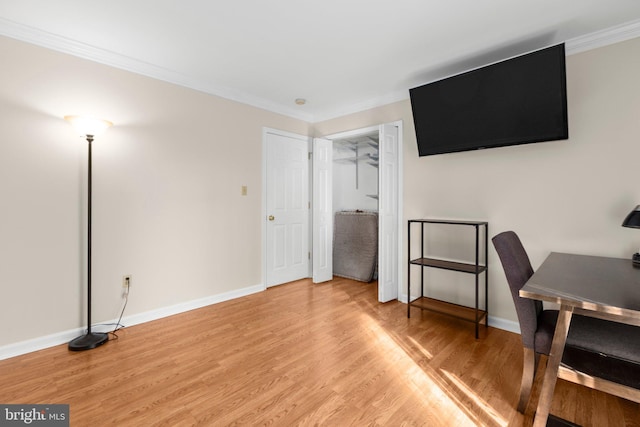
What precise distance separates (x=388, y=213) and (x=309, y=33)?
6.45ft

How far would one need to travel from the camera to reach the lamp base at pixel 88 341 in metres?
2.28

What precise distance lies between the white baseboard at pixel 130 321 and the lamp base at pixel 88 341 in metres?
0.09

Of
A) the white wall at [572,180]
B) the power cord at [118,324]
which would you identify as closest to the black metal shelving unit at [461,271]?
the white wall at [572,180]

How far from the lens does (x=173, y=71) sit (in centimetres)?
294

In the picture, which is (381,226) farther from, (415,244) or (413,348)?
(413,348)

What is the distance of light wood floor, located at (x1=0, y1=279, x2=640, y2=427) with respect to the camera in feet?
5.25

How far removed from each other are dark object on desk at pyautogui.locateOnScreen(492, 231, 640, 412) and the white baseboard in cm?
282

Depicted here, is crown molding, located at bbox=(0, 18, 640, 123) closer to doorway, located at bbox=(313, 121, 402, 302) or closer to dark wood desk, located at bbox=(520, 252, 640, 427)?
doorway, located at bbox=(313, 121, 402, 302)

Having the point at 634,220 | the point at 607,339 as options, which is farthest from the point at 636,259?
the point at 607,339

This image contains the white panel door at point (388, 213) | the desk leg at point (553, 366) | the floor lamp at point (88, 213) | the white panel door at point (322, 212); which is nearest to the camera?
the desk leg at point (553, 366)

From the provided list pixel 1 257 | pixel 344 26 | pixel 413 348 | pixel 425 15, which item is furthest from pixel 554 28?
pixel 1 257

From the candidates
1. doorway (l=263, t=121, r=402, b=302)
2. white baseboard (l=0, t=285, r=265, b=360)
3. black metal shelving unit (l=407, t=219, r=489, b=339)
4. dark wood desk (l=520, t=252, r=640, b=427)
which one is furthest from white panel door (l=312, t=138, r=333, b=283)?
dark wood desk (l=520, t=252, r=640, b=427)

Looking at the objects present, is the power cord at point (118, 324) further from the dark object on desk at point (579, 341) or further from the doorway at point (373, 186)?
the dark object on desk at point (579, 341)

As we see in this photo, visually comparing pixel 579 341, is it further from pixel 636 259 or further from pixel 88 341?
pixel 88 341
